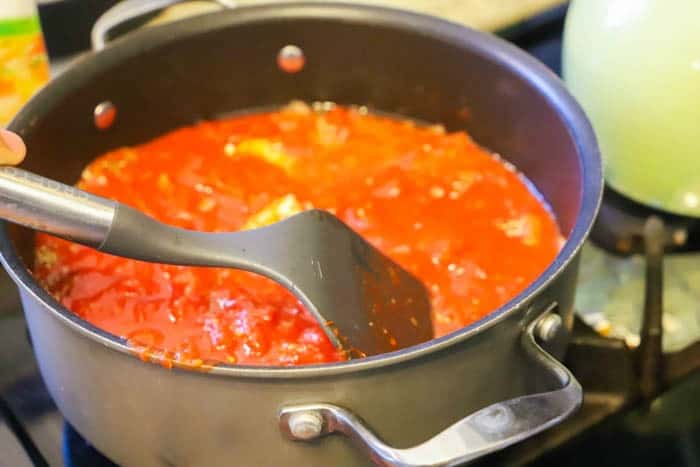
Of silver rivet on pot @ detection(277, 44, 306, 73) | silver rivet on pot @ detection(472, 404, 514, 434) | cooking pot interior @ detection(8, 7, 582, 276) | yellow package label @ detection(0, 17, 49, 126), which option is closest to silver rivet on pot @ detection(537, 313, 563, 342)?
silver rivet on pot @ detection(472, 404, 514, 434)

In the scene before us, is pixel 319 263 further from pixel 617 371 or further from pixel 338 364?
pixel 617 371

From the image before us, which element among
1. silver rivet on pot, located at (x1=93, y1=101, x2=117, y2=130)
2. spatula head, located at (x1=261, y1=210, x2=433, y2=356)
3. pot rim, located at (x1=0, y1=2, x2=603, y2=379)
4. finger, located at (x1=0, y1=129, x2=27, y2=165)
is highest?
finger, located at (x1=0, y1=129, x2=27, y2=165)

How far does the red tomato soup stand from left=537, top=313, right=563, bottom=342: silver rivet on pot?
17 centimetres

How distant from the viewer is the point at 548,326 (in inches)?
27.6

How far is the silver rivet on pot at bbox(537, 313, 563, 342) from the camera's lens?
0.70 metres

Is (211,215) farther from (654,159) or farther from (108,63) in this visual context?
(654,159)

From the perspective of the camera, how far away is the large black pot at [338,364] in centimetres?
63

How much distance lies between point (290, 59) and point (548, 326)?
56 centimetres

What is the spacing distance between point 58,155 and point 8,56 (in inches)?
5.4

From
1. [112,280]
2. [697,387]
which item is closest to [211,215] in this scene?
[112,280]

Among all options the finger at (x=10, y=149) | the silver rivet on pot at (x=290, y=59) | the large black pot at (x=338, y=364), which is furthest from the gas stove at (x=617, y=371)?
the silver rivet on pot at (x=290, y=59)

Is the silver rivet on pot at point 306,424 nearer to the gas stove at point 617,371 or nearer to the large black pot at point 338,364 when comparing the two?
the large black pot at point 338,364

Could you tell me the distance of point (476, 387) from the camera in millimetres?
694

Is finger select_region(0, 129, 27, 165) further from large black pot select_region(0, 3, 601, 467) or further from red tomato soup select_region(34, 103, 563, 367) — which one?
red tomato soup select_region(34, 103, 563, 367)
